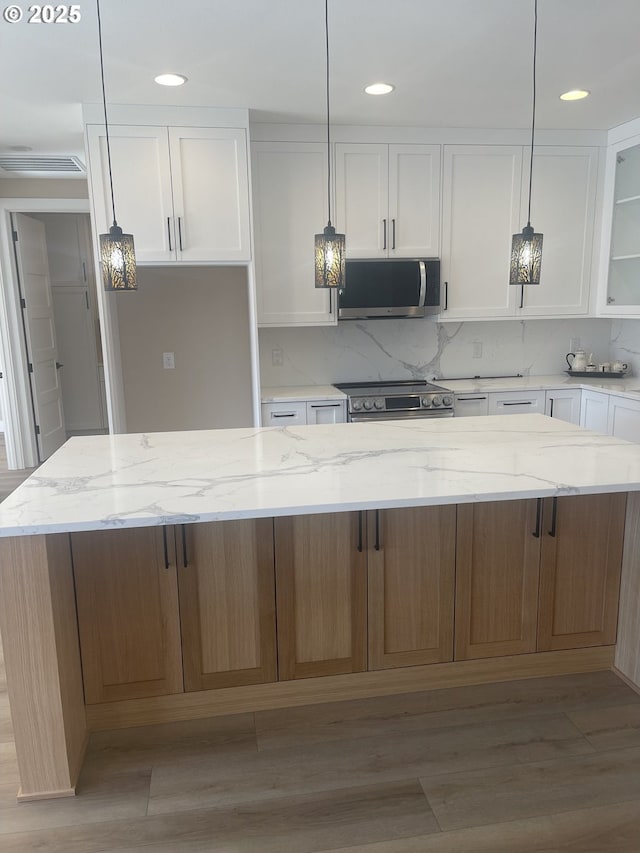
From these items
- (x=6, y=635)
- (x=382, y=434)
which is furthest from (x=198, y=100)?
(x=6, y=635)

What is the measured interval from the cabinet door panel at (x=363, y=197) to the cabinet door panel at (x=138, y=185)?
112cm

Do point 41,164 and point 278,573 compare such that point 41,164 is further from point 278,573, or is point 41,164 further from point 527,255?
point 278,573

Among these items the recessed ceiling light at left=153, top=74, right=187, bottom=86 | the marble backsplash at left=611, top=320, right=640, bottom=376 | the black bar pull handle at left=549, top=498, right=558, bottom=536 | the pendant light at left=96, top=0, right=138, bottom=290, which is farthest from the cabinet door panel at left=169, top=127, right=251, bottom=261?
the marble backsplash at left=611, top=320, right=640, bottom=376

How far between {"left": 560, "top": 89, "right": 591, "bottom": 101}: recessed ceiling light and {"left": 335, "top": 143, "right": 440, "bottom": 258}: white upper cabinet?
856 millimetres

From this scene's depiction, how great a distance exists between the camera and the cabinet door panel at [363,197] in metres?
4.05

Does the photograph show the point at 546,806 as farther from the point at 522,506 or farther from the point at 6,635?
the point at 6,635

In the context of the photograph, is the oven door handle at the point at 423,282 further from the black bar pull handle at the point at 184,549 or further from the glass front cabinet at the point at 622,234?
the black bar pull handle at the point at 184,549

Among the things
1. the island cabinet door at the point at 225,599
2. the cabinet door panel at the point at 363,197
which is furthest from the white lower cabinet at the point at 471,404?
the island cabinet door at the point at 225,599

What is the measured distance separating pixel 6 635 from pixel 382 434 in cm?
157

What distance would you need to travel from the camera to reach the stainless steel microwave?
161 inches

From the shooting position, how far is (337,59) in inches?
115

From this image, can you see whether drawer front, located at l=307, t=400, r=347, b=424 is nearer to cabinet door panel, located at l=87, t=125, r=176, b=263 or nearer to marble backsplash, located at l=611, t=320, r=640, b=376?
cabinet door panel, located at l=87, t=125, r=176, b=263

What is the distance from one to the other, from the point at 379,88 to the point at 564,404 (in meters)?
2.40

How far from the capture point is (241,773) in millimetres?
1941
